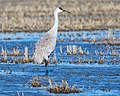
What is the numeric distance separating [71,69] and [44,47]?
1527mm

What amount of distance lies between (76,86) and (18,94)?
92.2 inches

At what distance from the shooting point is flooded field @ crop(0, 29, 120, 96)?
1562cm

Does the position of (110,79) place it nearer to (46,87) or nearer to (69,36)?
(46,87)

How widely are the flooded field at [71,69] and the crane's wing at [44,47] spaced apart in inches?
21.3

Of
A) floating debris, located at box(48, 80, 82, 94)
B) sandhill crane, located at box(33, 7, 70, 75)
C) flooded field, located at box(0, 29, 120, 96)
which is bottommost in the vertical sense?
flooded field, located at box(0, 29, 120, 96)

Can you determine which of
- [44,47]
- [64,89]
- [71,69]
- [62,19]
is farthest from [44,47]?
[62,19]

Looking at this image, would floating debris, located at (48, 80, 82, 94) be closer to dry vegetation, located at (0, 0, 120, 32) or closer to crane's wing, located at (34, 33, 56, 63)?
crane's wing, located at (34, 33, 56, 63)

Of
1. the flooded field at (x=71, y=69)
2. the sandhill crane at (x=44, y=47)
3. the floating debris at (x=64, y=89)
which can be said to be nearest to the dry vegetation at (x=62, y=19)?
the flooded field at (x=71, y=69)

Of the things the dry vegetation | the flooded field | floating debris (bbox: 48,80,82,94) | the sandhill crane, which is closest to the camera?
floating debris (bbox: 48,80,82,94)

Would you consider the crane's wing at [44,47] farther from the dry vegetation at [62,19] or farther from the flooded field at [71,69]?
the dry vegetation at [62,19]

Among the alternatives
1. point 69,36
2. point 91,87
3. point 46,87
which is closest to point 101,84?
point 91,87

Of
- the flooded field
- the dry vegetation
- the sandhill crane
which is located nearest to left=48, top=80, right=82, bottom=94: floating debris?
the flooded field

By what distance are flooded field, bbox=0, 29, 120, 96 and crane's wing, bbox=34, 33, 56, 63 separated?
1.78ft

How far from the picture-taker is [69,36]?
30.8 m
